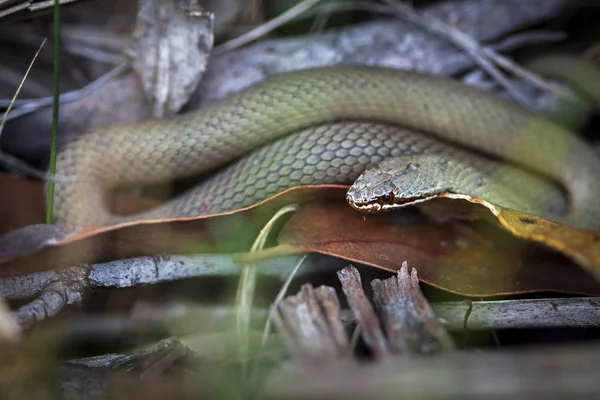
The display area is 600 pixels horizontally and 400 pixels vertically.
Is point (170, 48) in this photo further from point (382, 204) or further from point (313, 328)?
point (313, 328)

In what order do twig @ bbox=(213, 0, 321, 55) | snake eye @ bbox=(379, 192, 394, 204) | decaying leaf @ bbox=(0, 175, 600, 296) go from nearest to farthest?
decaying leaf @ bbox=(0, 175, 600, 296) < snake eye @ bbox=(379, 192, 394, 204) < twig @ bbox=(213, 0, 321, 55)

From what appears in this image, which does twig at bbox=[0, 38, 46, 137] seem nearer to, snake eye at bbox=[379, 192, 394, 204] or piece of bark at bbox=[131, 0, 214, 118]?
piece of bark at bbox=[131, 0, 214, 118]

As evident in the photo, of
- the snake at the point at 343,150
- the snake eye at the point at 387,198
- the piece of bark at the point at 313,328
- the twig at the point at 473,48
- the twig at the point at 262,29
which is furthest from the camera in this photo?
the twig at the point at 473,48

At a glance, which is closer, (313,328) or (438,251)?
(313,328)

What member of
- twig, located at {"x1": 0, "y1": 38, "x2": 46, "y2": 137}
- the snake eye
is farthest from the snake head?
twig, located at {"x1": 0, "y1": 38, "x2": 46, "y2": 137}

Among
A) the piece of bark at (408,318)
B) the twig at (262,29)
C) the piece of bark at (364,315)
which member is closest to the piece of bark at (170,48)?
the twig at (262,29)

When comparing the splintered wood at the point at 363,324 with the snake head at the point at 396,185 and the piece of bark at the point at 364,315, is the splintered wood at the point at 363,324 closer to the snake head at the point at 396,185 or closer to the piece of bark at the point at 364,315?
the piece of bark at the point at 364,315

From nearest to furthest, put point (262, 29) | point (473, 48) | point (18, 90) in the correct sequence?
point (18, 90) → point (262, 29) → point (473, 48)

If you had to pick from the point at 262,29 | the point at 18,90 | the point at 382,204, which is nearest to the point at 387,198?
the point at 382,204

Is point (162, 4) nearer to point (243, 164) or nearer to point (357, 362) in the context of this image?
point (243, 164)
